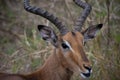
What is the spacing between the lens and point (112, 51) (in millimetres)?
10602

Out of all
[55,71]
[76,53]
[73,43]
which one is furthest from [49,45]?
[76,53]

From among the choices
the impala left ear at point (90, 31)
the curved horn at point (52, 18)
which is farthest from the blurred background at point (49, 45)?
the curved horn at point (52, 18)

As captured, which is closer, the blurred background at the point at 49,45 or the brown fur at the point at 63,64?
the brown fur at the point at 63,64

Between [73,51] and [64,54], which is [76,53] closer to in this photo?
[73,51]

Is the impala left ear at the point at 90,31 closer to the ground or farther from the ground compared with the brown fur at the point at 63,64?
farther from the ground

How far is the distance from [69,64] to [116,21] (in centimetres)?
299

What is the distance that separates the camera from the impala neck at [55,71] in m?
9.01

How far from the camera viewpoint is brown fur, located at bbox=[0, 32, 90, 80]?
8602 millimetres

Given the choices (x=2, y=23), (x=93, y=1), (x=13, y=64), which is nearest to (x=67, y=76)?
(x=13, y=64)

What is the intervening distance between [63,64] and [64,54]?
201 millimetres

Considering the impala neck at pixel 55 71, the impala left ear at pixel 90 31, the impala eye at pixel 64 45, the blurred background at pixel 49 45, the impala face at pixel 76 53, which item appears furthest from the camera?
the blurred background at pixel 49 45

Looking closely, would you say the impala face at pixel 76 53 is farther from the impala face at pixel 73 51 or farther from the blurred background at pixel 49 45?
the blurred background at pixel 49 45

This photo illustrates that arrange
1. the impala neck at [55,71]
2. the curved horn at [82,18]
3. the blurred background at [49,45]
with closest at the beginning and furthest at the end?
the impala neck at [55,71] → the curved horn at [82,18] → the blurred background at [49,45]

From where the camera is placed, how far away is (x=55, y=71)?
29.9ft
